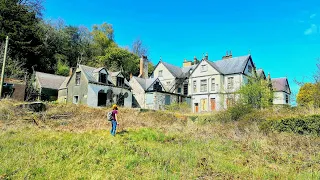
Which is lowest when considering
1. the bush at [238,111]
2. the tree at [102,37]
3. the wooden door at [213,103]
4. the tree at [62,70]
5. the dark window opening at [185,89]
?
the bush at [238,111]

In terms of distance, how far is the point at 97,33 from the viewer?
2119 inches

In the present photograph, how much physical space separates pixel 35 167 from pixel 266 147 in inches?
→ 375

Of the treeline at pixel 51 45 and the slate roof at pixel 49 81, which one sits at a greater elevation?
the treeline at pixel 51 45

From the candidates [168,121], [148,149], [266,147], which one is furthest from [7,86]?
[266,147]

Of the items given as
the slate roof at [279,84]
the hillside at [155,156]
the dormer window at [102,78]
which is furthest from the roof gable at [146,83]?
the slate roof at [279,84]

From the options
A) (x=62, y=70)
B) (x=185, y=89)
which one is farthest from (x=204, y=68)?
(x=62, y=70)

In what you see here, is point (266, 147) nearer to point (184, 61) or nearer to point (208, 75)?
point (208, 75)

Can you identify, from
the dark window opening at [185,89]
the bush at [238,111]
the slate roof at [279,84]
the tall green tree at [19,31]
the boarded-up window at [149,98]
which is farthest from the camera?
the slate roof at [279,84]

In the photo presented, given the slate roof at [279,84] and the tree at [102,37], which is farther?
the tree at [102,37]

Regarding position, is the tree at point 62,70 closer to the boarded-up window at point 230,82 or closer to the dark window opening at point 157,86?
the dark window opening at point 157,86

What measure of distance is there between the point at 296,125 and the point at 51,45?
41.8 m

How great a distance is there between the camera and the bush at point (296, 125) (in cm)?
1440

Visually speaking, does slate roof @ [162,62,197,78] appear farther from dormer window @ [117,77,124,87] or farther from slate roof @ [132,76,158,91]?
dormer window @ [117,77,124,87]

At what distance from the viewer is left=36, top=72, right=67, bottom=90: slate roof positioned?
113 feet
